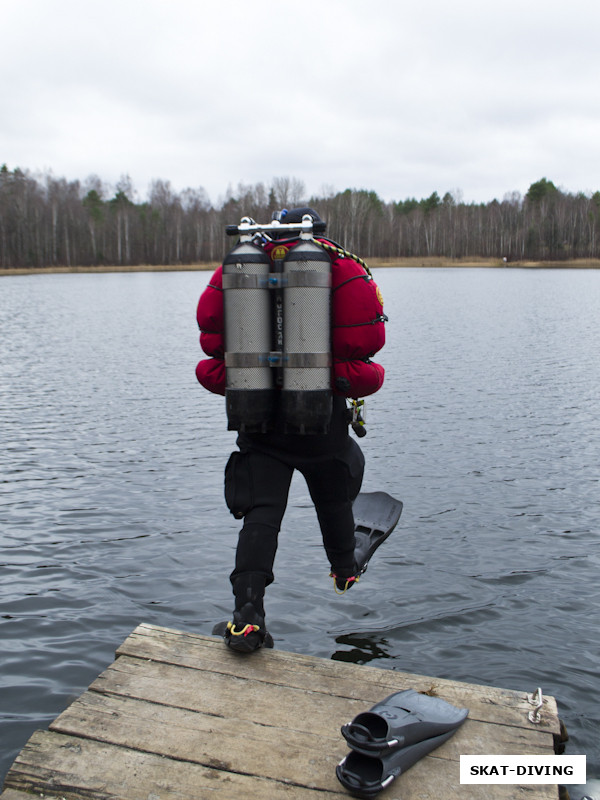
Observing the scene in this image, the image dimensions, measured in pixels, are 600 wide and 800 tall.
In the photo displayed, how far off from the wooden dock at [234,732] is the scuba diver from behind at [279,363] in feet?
1.17

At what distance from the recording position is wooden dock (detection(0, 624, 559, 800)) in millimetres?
2990

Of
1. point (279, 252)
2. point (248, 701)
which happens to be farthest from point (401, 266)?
point (248, 701)

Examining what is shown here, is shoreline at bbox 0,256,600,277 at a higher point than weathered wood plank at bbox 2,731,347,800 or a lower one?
higher

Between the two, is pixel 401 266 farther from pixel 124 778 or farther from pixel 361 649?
pixel 124 778

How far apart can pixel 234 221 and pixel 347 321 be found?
111 meters

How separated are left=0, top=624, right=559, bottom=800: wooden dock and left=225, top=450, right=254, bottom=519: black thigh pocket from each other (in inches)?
30.4

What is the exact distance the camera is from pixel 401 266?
99688mm

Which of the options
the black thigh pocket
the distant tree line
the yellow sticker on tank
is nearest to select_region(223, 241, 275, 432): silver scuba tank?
the yellow sticker on tank

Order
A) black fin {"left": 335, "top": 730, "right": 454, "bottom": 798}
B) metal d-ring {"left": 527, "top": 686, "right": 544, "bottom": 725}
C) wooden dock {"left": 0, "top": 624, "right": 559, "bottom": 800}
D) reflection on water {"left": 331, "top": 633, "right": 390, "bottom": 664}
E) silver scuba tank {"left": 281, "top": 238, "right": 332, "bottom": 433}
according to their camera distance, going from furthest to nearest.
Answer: reflection on water {"left": 331, "top": 633, "right": 390, "bottom": 664} < silver scuba tank {"left": 281, "top": 238, "right": 332, "bottom": 433} < metal d-ring {"left": 527, "top": 686, "right": 544, "bottom": 725} < wooden dock {"left": 0, "top": 624, "right": 559, "bottom": 800} < black fin {"left": 335, "top": 730, "right": 454, "bottom": 798}

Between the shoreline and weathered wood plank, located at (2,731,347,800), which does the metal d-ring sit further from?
the shoreline

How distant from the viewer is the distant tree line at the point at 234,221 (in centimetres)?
10144

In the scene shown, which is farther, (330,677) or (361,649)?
(361,649)

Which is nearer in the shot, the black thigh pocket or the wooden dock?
the wooden dock

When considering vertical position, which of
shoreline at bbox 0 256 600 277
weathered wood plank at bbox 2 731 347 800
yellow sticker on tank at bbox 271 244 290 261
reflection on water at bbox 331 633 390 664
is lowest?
reflection on water at bbox 331 633 390 664
